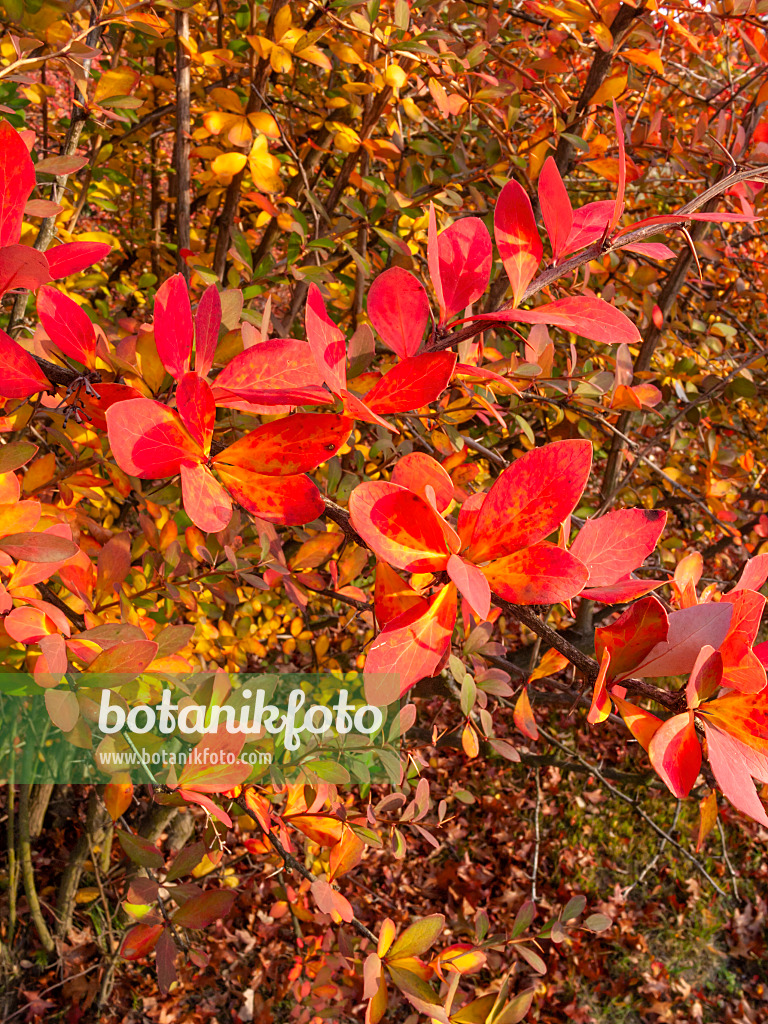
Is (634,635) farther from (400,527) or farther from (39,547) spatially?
(39,547)

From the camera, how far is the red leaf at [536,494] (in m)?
0.45

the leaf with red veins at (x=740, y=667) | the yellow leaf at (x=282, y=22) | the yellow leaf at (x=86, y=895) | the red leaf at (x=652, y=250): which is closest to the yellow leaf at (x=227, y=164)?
the yellow leaf at (x=282, y=22)

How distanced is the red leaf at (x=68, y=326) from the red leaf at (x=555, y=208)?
338mm

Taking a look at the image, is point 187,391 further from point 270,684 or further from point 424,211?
point 424,211

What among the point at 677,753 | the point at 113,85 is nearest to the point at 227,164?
the point at 113,85

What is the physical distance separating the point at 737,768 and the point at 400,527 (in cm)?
28

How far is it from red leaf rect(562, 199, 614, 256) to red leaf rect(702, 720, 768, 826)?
361mm

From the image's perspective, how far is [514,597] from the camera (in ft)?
Answer: 1.51

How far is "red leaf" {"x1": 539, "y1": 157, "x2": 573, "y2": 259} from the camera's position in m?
0.47


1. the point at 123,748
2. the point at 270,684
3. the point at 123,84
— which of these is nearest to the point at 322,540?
the point at 270,684

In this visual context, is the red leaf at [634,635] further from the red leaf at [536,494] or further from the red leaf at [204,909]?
the red leaf at [204,909]

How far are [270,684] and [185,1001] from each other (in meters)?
2.09

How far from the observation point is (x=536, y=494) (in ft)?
1.49

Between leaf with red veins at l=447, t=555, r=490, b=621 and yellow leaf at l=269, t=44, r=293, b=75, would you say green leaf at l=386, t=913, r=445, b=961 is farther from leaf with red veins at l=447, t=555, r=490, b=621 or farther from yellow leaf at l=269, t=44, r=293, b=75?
yellow leaf at l=269, t=44, r=293, b=75
